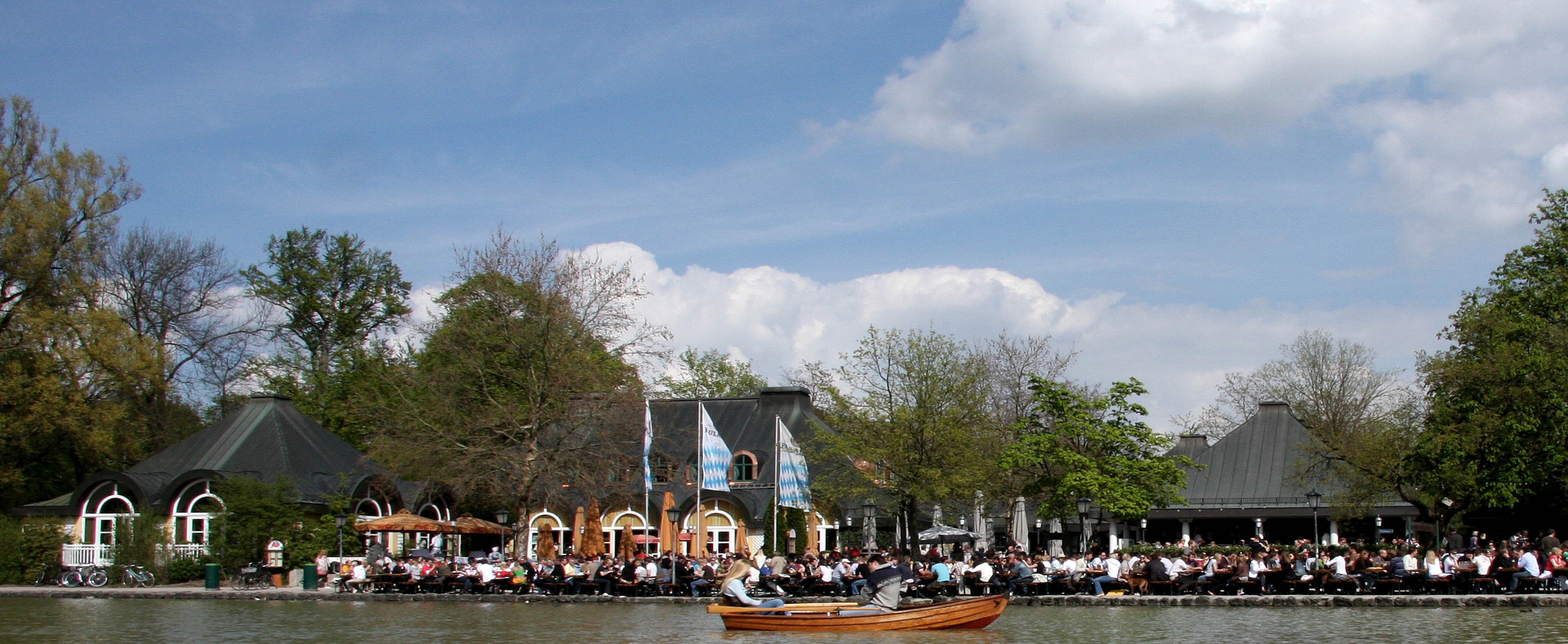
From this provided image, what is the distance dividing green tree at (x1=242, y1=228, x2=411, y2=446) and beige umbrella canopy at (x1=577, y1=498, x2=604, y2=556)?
50.3 feet

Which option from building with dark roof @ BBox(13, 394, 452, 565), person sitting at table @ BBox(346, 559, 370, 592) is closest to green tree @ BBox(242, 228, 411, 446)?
building with dark roof @ BBox(13, 394, 452, 565)

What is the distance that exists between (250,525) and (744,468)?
18.6m

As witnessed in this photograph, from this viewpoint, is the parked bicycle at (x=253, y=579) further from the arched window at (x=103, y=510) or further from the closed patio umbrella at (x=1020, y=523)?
the closed patio umbrella at (x=1020, y=523)

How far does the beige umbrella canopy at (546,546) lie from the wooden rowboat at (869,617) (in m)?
20.0

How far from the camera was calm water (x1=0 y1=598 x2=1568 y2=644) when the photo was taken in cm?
1853

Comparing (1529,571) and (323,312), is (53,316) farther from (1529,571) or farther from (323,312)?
(1529,571)

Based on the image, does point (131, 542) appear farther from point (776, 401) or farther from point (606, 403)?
point (776, 401)

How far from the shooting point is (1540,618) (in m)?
20.6

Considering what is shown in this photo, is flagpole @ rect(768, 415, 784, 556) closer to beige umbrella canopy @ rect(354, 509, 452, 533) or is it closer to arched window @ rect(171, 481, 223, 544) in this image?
beige umbrella canopy @ rect(354, 509, 452, 533)

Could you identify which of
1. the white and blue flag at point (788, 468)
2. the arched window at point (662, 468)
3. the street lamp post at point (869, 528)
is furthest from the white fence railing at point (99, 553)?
the street lamp post at point (869, 528)

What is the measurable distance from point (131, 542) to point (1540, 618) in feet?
107

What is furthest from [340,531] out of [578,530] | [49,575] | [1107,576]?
[1107,576]

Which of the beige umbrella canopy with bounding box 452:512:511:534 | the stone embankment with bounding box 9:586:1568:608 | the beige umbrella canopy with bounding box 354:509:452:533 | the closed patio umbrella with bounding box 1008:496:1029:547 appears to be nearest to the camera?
the stone embankment with bounding box 9:586:1568:608

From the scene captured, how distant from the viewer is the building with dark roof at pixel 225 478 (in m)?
38.6
